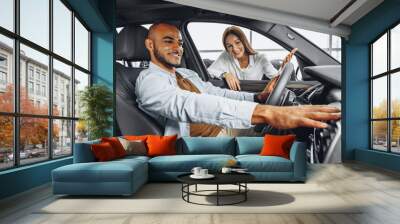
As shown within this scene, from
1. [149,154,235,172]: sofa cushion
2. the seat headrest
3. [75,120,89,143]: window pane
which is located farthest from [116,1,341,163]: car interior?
[149,154,235,172]: sofa cushion

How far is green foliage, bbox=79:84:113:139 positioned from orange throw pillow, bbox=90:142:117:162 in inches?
75.0

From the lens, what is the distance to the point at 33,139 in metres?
5.62

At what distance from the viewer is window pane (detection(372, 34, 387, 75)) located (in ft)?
26.7

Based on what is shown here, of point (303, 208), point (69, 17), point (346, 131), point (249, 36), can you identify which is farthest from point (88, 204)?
point (346, 131)

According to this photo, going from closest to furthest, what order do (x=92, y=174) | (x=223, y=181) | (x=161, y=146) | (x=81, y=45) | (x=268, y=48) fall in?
(x=223, y=181) < (x=92, y=174) < (x=161, y=146) < (x=81, y=45) < (x=268, y=48)

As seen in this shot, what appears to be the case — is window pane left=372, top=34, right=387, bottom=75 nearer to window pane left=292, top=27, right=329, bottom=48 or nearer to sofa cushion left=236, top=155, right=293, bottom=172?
window pane left=292, top=27, right=329, bottom=48

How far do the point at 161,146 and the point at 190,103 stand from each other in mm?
1823

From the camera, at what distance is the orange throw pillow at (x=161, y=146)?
6617 millimetres

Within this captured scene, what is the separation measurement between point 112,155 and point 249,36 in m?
4.49

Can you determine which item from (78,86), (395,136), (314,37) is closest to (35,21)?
(78,86)

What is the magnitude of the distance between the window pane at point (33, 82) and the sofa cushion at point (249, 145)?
11.2ft

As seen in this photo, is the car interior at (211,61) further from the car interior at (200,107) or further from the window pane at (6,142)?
the window pane at (6,142)

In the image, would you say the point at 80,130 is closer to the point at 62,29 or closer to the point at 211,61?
the point at 62,29

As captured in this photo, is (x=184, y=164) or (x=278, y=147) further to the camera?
(x=278, y=147)
